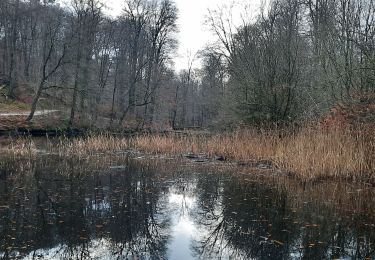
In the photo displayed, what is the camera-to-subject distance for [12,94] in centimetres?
3331

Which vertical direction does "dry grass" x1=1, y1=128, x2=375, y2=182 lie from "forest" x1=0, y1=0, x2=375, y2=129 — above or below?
below

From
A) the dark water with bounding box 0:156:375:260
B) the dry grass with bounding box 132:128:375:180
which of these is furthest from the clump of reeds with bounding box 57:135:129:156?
the dry grass with bounding box 132:128:375:180

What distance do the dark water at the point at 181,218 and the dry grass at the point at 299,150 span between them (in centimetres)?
61

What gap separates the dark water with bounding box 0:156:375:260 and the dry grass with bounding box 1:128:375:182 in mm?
614

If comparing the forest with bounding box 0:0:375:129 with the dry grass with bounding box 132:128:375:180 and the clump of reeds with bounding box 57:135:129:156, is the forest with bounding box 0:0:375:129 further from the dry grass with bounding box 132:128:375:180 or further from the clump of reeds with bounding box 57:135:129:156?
the clump of reeds with bounding box 57:135:129:156

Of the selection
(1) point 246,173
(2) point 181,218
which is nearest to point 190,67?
(1) point 246,173

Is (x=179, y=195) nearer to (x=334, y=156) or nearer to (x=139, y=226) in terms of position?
(x=139, y=226)

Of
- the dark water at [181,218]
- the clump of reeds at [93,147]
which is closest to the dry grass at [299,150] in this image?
the clump of reeds at [93,147]

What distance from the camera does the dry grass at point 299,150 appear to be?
873 centimetres

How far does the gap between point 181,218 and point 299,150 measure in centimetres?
479

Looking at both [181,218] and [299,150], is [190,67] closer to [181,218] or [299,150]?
[299,150]

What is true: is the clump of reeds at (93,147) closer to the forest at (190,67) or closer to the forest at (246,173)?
the forest at (246,173)

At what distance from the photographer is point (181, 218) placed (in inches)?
256

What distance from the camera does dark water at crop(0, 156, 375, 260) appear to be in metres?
4.78
